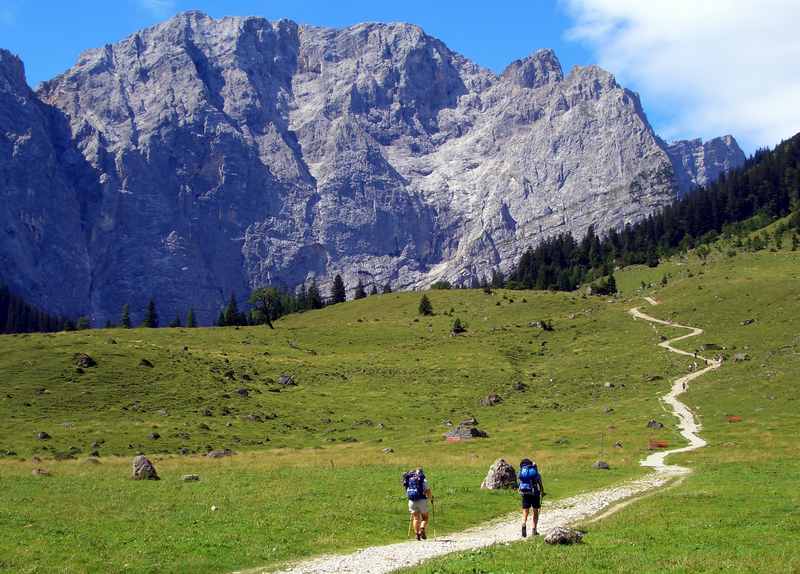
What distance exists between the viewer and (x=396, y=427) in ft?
278

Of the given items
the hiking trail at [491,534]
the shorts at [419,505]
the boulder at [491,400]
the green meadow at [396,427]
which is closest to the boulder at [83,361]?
the green meadow at [396,427]

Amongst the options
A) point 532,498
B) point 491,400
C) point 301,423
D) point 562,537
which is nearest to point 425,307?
point 491,400

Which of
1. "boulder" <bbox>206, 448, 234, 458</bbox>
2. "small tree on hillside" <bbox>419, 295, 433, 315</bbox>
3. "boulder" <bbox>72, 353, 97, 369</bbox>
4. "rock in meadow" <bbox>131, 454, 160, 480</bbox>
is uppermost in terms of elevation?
"small tree on hillside" <bbox>419, 295, 433, 315</bbox>

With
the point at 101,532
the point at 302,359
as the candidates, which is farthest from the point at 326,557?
the point at 302,359

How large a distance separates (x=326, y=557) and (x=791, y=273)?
143023 mm

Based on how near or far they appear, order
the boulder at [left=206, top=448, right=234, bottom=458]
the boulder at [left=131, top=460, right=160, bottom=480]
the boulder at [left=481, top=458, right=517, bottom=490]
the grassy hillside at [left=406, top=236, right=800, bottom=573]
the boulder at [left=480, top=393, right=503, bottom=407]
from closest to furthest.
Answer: the grassy hillside at [left=406, top=236, right=800, bottom=573] < the boulder at [left=481, top=458, right=517, bottom=490] < the boulder at [left=131, top=460, right=160, bottom=480] < the boulder at [left=206, top=448, right=234, bottom=458] < the boulder at [left=480, top=393, right=503, bottom=407]

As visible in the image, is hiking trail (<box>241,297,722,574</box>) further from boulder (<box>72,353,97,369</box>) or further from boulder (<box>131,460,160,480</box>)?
boulder (<box>72,353,97,369</box>)

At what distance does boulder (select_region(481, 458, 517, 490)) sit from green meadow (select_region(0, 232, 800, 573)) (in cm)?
109

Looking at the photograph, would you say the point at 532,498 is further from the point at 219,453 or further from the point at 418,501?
the point at 219,453

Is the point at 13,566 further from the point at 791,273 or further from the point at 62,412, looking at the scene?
the point at 791,273

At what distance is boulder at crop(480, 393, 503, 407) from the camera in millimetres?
96725

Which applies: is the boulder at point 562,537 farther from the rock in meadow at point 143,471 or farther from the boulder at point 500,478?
the rock in meadow at point 143,471

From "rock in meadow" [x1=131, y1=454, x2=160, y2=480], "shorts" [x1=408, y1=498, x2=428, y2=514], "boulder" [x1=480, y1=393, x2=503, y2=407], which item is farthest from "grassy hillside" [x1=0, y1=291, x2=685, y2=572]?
"boulder" [x1=480, y1=393, x2=503, y2=407]

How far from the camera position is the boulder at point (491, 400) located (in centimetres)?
9672
